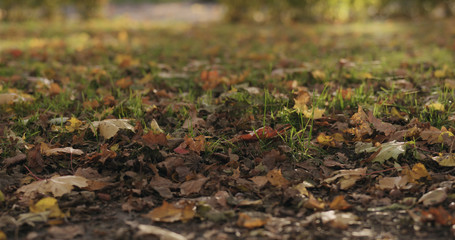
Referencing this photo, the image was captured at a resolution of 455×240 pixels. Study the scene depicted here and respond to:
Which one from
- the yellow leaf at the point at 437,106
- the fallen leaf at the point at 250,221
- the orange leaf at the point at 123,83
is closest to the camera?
the fallen leaf at the point at 250,221

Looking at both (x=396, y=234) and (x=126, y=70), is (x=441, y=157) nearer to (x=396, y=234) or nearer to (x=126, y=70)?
(x=396, y=234)

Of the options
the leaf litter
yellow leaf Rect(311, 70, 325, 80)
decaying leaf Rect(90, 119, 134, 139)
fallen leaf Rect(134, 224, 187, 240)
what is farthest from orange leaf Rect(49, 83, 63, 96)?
fallen leaf Rect(134, 224, 187, 240)

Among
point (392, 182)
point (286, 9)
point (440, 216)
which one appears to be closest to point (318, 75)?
point (392, 182)

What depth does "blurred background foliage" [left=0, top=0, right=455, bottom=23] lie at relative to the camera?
1148 centimetres

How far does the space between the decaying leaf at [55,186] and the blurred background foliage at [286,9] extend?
405 inches

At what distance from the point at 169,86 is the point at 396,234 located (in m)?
2.60

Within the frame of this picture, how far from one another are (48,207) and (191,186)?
0.62 meters

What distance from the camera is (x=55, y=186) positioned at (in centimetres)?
207

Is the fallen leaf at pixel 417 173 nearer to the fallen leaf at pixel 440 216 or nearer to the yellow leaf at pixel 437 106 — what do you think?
the fallen leaf at pixel 440 216

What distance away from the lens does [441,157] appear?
2.28m

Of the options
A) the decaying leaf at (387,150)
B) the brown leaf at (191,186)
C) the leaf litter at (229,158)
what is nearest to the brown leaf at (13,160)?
the leaf litter at (229,158)

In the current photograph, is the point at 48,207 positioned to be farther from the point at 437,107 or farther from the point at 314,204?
the point at 437,107

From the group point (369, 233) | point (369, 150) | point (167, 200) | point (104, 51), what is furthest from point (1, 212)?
point (104, 51)

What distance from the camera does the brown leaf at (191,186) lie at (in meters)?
2.10
